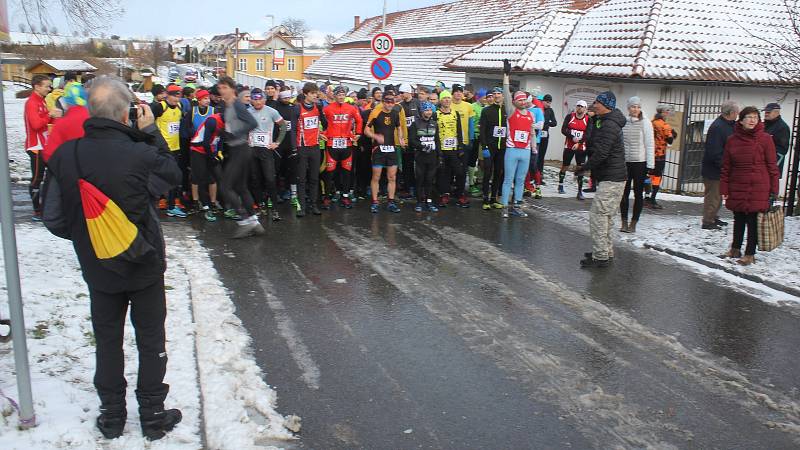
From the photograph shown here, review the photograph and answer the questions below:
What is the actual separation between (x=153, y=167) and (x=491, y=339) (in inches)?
137

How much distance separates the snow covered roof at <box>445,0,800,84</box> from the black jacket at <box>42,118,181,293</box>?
48.6ft

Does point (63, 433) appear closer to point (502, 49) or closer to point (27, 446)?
point (27, 446)

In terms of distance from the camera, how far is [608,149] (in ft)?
28.3

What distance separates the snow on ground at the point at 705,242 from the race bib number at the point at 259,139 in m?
4.95

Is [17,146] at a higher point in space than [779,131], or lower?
lower

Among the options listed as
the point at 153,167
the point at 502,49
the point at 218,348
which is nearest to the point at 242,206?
the point at 218,348

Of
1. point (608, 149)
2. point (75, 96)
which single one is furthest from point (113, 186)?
point (608, 149)

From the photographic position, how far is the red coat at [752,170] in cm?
865

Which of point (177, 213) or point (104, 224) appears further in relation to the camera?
point (177, 213)

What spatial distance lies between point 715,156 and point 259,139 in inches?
277

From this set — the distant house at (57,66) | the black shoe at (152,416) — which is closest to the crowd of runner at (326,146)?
the black shoe at (152,416)

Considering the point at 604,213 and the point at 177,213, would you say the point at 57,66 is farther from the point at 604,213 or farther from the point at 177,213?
the point at 604,213

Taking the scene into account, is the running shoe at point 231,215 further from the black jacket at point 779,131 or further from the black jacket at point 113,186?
the black jacket at point 779,131

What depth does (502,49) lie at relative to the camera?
2175 cm
